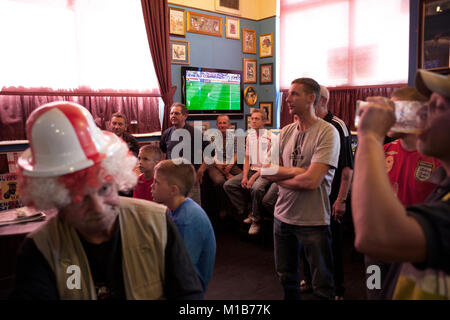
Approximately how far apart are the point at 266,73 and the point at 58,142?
584 cm

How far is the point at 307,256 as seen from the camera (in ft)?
7.28

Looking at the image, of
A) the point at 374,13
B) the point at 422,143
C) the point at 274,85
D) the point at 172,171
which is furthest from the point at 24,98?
the point at 374,13

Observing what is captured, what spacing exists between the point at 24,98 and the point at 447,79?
14.9 feet

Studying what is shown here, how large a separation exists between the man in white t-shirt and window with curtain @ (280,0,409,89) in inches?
129

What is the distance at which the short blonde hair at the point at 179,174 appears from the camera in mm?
1888

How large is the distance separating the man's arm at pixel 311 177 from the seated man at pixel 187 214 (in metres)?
0.64

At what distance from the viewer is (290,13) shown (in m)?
6.07

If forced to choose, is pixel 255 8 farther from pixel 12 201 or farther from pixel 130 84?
pixel 12 201

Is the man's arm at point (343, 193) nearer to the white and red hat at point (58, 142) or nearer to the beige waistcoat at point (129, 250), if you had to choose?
the beige waistcoat at point (129, 250)

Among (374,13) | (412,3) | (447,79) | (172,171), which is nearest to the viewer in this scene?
(447,79)

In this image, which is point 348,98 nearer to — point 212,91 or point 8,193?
point 212,91

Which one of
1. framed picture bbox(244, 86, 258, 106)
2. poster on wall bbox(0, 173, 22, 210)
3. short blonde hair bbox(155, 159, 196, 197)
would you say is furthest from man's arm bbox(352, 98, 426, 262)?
framed picture bbox(244, 86, 258, 106)

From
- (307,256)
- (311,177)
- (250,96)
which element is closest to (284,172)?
(311,177)

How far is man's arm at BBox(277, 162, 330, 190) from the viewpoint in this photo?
211 cm
